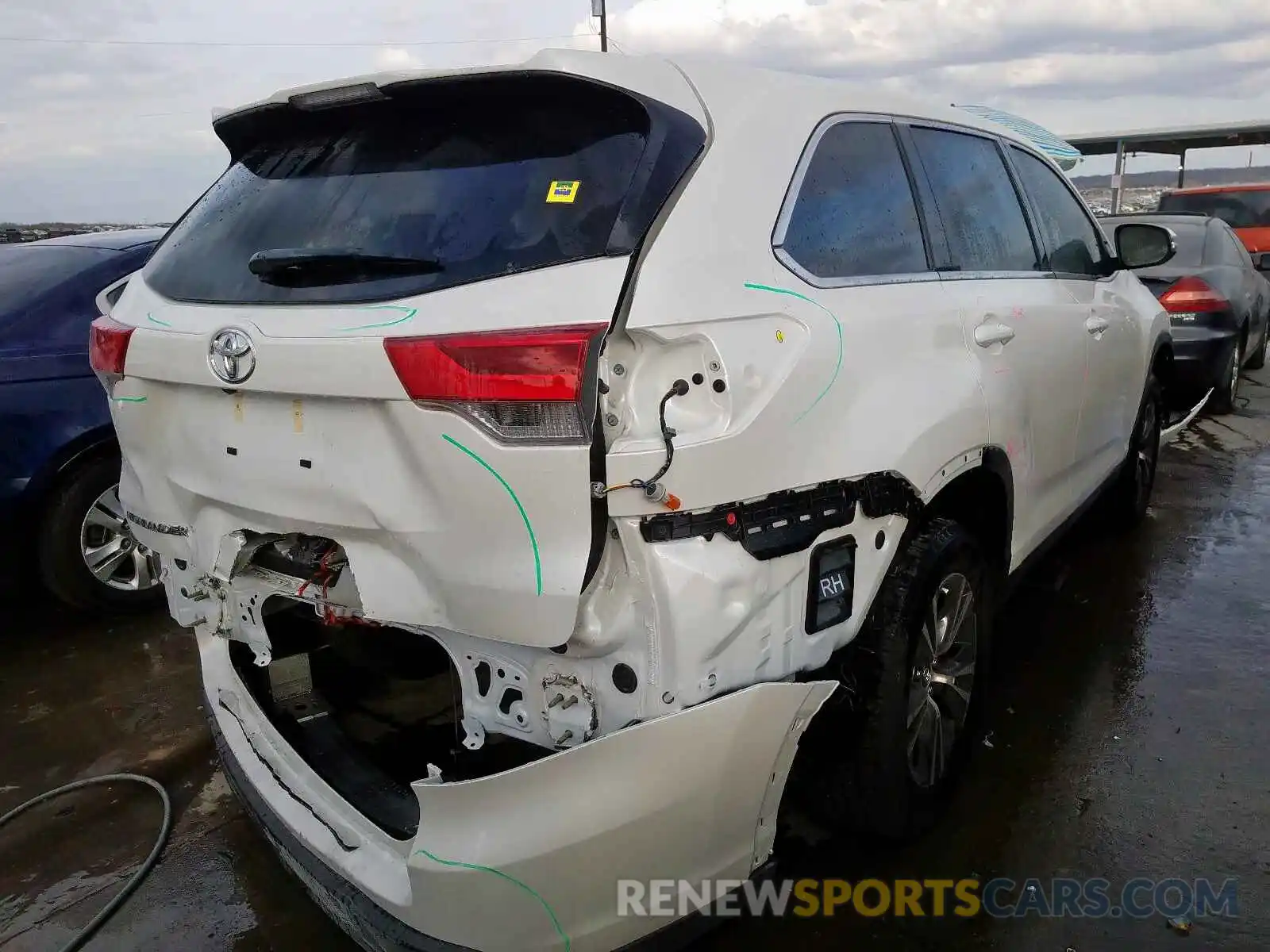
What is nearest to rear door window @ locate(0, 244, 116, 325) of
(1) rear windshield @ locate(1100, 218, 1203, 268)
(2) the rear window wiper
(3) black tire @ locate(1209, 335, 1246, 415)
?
(2) the rear window wiper

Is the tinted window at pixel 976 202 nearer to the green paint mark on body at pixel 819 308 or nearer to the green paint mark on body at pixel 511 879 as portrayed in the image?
the green paint mark on body at pixel 819 308

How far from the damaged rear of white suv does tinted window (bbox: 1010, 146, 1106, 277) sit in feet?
4.06

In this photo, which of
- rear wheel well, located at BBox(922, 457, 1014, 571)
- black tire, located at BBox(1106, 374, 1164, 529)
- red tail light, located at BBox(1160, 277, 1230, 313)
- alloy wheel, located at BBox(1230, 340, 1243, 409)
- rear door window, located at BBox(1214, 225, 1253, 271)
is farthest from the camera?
rear door window, located at BBox(1214, 225, 1253, 271)

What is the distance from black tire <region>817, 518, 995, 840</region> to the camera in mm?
2244

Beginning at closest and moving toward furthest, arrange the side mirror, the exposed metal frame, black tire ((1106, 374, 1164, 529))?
the exposed metal frame
the side mirror
black tire ((1106, 374, 1164, 529))

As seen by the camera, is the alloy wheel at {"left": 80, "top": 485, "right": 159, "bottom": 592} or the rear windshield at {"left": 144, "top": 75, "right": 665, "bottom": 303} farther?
the alloy wheel at {"left": 80, "top": 485, "right": 159, "bottom": 592}

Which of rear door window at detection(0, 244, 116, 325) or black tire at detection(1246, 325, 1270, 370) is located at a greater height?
rear door window at detection(0, 244, 116, 325)

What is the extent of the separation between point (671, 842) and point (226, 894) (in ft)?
4.85

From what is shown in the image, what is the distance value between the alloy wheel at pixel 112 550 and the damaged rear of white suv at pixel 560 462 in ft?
Result: 6.42

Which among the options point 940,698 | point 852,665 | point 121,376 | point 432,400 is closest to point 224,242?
point 121,376

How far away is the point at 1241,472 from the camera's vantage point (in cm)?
614

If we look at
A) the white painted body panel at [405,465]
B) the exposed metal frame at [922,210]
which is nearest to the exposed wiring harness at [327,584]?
the white painted body panel at [405,465]

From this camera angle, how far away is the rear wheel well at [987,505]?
2604 mm

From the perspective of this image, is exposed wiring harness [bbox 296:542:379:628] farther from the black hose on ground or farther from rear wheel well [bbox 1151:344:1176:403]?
rear wheel well [bbox 1151:344:1176:403]
